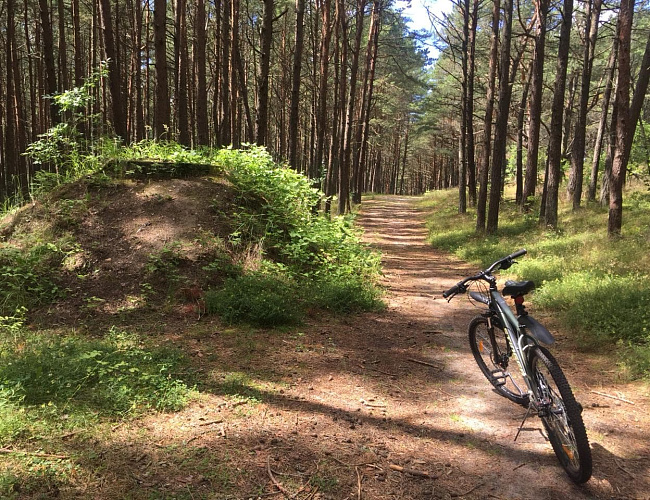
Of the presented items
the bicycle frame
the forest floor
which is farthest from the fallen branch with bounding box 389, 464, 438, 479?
the bicycle frame

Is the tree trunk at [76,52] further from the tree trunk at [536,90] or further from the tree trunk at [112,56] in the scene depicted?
the tree trunk at [536,90]

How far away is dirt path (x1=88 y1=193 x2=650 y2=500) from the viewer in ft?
9.71

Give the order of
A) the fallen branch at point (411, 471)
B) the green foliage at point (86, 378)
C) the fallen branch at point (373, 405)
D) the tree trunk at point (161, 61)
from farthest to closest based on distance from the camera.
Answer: the tree trunk at point (161, 61), the fallen branch at point (373, 405), the green foliage at point (86, 378), the fallen branch at point (411, 471)

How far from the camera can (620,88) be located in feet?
34.4

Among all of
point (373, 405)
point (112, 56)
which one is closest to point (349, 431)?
point (373, 405)

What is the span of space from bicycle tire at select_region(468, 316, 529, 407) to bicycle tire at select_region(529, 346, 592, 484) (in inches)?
26.5

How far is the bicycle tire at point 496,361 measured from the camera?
4363mm

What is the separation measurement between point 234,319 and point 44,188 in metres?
5.37

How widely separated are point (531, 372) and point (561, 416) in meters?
0.44

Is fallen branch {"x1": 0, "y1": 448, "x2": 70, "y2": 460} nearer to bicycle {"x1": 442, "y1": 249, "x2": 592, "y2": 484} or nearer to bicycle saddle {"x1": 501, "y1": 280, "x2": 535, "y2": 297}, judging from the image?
bicycle {"x1": 442, "y1": 249, "x2": 592, "y2": 484}

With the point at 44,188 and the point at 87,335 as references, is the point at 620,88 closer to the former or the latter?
the point at 87,335

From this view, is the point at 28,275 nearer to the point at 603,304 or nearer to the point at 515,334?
the point at 515,334

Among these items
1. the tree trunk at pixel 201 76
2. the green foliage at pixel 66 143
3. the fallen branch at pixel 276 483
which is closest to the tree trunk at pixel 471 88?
the tree trunk at pixel 201 76

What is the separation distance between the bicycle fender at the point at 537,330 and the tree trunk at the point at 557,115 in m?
11.2
